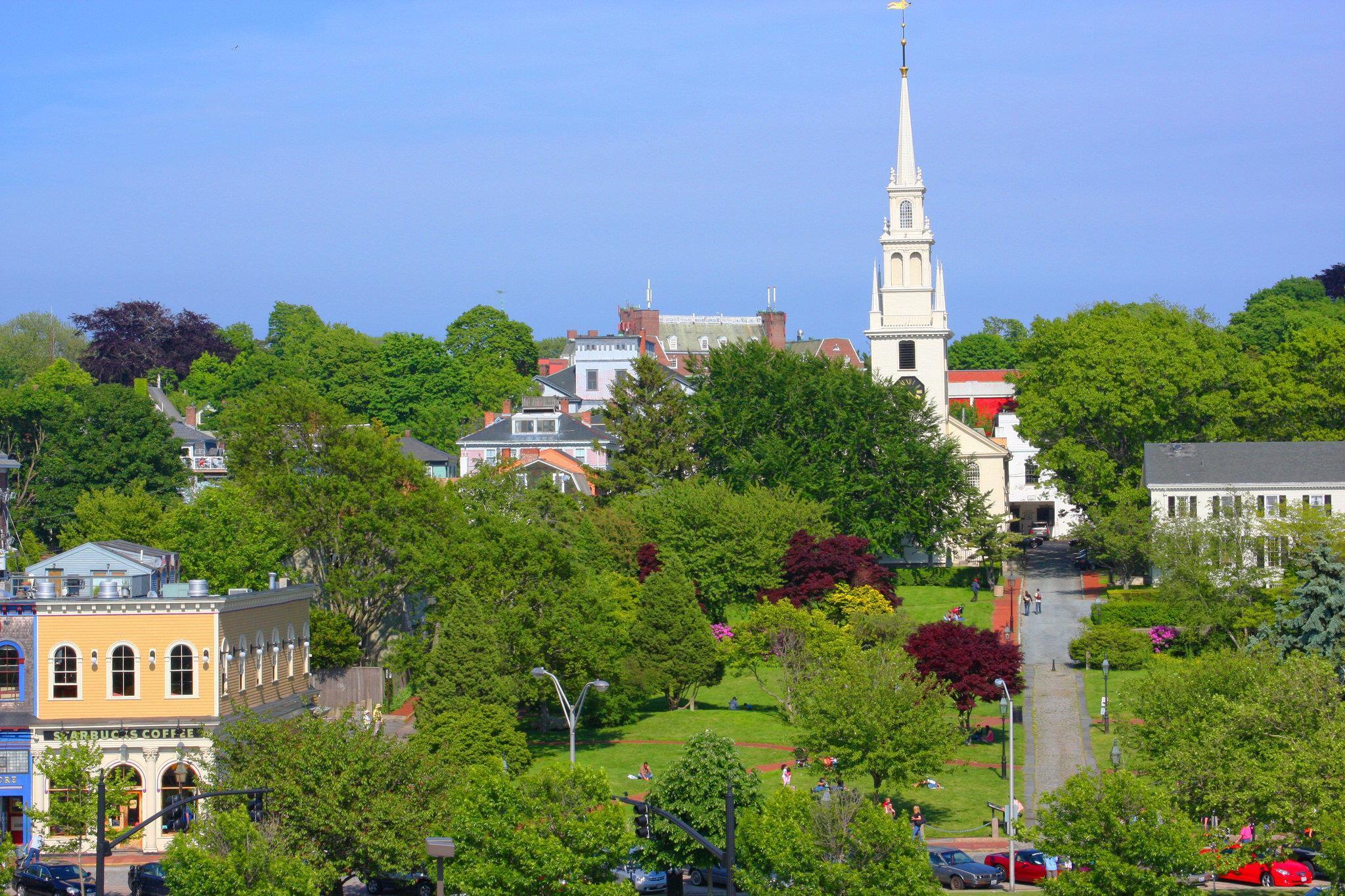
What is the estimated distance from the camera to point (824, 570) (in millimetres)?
80250

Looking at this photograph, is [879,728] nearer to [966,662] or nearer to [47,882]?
[966,662]

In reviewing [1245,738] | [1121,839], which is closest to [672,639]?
[1245,738]

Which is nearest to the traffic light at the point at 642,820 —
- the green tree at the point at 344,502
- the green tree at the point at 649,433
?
the green tree at the point at 344,502

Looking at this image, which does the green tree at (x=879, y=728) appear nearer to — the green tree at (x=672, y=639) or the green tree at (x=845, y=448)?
the green tree at (x=672, y=639)

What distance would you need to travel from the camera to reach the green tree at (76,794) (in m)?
50.8

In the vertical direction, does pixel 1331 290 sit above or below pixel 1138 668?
above

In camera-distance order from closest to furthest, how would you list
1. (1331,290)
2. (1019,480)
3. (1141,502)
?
(1141,502), (1019,480), (1331,290)

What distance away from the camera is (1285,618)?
6644 centimetres

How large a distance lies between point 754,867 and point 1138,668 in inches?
1376

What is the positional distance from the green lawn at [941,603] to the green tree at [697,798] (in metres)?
32.1

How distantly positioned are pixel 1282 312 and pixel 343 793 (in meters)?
119

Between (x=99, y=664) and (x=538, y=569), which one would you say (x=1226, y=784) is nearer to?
(x=538, y=569)

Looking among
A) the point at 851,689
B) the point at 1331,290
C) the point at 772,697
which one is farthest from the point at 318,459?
the point at 1331,290

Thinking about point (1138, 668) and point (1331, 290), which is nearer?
point (1138, 668)
